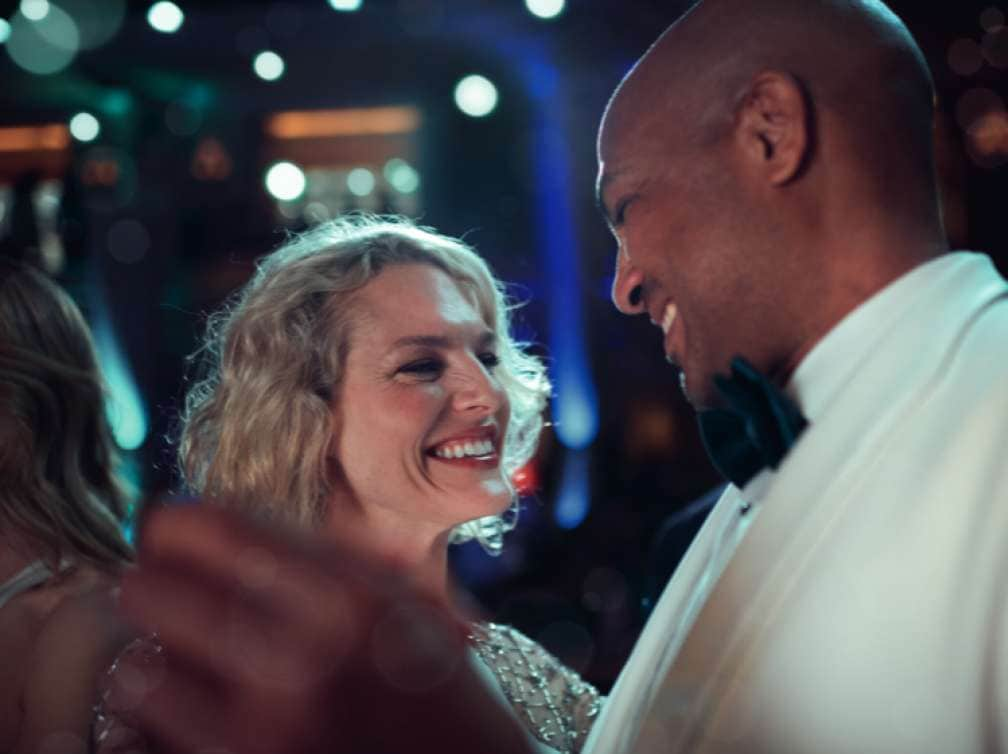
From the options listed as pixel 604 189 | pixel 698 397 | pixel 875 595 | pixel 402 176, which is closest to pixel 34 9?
pixel 402 176

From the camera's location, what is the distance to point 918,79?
1.01 metres

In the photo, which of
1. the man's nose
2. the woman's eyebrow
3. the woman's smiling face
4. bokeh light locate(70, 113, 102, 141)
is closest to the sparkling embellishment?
the woman's smiling face

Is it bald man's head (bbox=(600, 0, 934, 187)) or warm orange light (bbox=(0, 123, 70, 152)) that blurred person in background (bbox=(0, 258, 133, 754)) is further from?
warm orange light (bbox=(0, 123, 70, 152))

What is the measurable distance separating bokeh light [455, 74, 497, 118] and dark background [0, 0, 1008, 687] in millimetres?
48

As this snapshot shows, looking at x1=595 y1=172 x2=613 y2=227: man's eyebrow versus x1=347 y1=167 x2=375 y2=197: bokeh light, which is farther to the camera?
x1=347 y1=167 x2=375 y2=197: bokeh light

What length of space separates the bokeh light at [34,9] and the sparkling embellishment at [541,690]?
14.0ft

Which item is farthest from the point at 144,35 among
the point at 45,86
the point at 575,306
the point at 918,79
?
the point at 918,79

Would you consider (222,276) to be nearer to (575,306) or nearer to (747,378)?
(575,306)

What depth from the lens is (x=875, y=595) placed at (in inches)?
29.3

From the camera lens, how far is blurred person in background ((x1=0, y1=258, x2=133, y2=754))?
1.84 metres

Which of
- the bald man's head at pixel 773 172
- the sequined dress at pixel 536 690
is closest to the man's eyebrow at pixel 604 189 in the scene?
the bald man's head at pixel 773 172

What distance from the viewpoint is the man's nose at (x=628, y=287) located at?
3.57 ft

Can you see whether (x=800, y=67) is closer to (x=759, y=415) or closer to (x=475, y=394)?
(x=759, y=415)

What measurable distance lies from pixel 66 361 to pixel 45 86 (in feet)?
16.5
